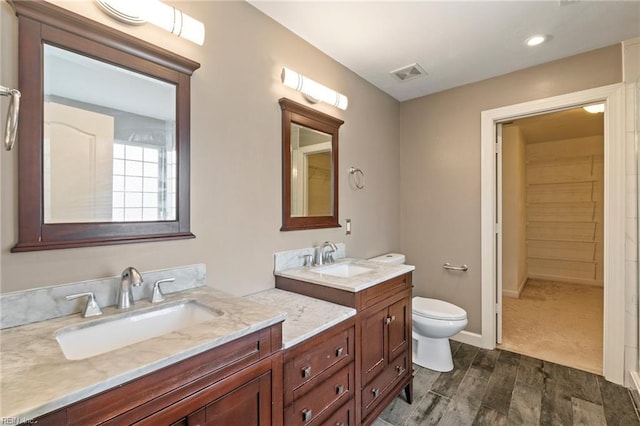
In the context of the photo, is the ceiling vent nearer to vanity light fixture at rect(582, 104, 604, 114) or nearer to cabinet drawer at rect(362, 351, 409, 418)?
vanity light fixture at rect(582, 104, 604, 114)

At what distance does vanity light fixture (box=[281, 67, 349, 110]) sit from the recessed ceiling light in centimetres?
135

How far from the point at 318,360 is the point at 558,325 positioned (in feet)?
10.6

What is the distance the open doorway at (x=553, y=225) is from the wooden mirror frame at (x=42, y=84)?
3.41m

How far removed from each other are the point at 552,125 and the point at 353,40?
138 inches

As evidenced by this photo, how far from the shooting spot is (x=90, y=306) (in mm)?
1035

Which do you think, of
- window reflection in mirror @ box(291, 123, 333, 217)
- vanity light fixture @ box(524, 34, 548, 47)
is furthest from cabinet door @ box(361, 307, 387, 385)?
vanity light fixture @ box(524, 34, 548, 47)

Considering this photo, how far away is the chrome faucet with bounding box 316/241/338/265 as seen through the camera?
2059 millimetres

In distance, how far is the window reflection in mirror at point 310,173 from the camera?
1.94 meters

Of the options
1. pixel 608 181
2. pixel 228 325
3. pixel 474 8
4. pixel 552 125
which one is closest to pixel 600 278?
pixel 552 125

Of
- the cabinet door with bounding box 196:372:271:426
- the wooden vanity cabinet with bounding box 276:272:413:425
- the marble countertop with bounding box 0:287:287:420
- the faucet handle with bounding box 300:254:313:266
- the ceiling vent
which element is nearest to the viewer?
the marble countertop with bounding box 0:287:287:420

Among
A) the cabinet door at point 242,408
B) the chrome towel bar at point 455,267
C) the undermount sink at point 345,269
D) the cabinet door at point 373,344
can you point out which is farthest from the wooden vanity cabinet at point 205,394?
the chrome towel bar at point 455,267

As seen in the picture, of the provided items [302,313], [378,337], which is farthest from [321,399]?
[378,337]

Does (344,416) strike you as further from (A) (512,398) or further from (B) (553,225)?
(B) (553,225)

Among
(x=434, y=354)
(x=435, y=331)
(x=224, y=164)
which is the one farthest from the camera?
(x=434, y=354)
